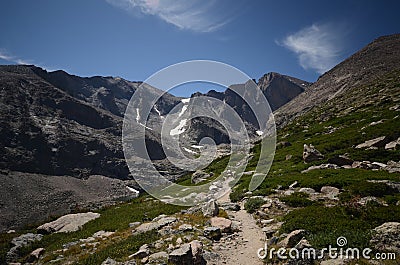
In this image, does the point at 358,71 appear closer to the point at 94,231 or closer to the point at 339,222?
the point at 339,222

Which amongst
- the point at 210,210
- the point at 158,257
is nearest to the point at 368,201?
the point at 210,210

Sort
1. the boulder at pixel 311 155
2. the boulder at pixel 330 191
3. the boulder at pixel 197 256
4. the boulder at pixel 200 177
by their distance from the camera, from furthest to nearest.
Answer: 1. the boulder at pixel 200 177
2. the boulder at pixel 311 155
3. the boulder at pixel 330 191
4. the boulder at pixel 197 256

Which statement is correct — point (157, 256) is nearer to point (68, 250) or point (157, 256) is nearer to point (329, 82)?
point (68, 250)

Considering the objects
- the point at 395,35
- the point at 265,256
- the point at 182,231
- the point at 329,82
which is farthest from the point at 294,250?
the point at 395,35

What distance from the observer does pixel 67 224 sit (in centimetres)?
2475

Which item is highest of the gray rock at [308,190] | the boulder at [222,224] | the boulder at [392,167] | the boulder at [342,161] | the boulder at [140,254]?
the boulder at [342,161]

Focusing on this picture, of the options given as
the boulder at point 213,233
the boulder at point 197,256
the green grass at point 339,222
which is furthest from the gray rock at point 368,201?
the boulder at point 197,256

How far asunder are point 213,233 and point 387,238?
8242 millimetres

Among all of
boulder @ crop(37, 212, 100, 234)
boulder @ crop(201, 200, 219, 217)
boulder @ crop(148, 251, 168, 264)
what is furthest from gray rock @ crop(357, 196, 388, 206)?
boulder @ crop(37, 212, 100, 234)

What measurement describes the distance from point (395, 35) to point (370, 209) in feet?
616

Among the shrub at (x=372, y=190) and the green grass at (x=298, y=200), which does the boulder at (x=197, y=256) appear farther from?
the shrub at (x=372, y=190)

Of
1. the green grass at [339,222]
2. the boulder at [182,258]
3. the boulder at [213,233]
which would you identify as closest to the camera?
the green grass at [339,222]

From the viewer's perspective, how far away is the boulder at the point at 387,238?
9.20 meters

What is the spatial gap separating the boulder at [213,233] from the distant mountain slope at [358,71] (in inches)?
4247
